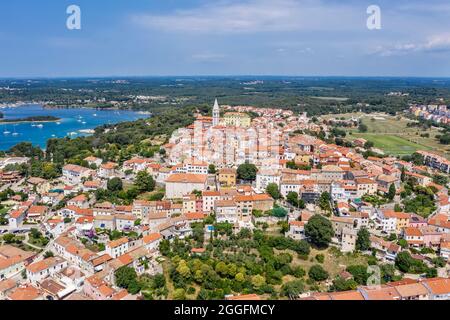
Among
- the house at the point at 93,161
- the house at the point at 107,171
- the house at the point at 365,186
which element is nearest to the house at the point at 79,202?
the house at the point at 107,171

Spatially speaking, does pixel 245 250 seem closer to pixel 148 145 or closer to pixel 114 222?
pixel 114 222

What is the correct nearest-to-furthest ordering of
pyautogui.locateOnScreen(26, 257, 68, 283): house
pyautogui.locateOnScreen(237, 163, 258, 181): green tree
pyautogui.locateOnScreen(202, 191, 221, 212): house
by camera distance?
1. pyautogui.locateOnScreen(26, 257, 68, 283): house
2. pyautogui.locateOnScreen(202, 191, 221, 212): house
3. pyautogui.locateOnScreen(237, 163, 258, 181): green tree

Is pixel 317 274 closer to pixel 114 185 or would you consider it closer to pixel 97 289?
pixel 97 289

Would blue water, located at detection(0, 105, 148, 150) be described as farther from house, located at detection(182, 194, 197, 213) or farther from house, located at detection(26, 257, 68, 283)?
house, located at detection(26, 257, 68, 283)

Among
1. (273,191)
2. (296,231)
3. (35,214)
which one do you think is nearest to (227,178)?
(273,191)

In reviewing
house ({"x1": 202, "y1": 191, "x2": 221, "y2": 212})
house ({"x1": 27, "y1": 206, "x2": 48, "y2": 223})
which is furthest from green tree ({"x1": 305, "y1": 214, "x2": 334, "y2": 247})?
house ({"x1": 27, "y1": 206, "x2": 48, "y2": 223})

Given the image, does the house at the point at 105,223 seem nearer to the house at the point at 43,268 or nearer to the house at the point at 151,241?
the house at the point at 151,241
